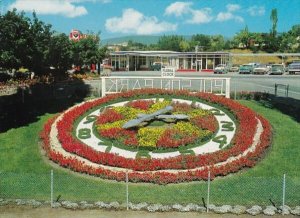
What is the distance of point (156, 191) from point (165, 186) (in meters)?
0.64

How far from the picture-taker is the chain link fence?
14773 mm

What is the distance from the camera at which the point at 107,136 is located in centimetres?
2039

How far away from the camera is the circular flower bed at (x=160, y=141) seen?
17500 millimetres

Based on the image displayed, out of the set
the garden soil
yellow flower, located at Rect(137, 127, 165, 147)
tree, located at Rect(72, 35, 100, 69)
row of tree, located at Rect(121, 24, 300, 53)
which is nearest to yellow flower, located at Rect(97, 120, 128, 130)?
yellow flower, located at Rect(137, 127, 165, 147)

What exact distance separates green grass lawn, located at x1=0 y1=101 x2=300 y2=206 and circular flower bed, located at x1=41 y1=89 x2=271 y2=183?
0.47 meters

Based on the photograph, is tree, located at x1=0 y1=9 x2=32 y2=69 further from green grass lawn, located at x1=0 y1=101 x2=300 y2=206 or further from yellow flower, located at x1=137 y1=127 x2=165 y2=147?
yellow flower, located at x1=137 y1=127 x2=165 y2=147

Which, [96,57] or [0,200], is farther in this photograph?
[96,57]

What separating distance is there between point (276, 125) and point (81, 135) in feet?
33.2

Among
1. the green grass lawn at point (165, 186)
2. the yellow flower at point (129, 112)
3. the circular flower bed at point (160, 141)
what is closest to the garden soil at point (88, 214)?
the green grass lawn at point (165, 186)

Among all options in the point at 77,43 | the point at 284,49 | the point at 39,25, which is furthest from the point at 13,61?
the point at 284,49

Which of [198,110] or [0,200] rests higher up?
[198,110]

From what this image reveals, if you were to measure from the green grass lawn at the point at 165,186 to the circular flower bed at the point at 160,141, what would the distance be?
1.55 feet

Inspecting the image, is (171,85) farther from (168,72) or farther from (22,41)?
(22,41)

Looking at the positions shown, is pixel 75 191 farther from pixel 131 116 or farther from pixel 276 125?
pixel 276 125
